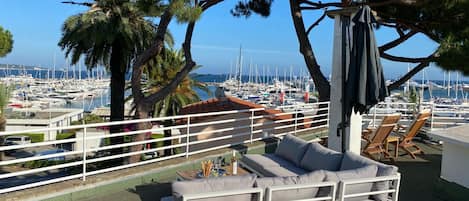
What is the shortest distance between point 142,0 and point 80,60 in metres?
6.54

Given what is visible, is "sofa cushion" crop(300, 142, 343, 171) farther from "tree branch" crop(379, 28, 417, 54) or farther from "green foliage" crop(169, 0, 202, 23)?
"tree branch" crop(379, 28, 417, 54)

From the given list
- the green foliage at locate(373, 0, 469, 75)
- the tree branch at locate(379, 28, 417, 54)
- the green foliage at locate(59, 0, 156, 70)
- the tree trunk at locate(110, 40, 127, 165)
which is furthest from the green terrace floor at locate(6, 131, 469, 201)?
the tree trunk at locate(110, 40, 127, 165)

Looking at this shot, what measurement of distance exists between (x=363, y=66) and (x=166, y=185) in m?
2.79

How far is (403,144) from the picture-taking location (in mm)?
7020

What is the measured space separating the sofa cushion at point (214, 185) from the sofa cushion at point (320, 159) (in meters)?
1.52

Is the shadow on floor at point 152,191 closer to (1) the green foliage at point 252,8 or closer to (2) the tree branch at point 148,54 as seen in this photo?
(2) the tree branch at point 148,54

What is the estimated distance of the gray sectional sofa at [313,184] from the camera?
9.42 ft

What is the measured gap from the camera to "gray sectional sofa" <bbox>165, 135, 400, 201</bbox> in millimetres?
2871

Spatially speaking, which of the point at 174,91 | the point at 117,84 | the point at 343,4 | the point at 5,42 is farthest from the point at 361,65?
the point at 174,91

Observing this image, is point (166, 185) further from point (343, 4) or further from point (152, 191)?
point (343, 4)

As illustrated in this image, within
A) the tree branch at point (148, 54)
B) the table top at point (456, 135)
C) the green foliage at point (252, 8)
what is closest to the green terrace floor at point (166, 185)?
the table top at point (456, 135)

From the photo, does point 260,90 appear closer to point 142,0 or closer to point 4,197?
point 142,0

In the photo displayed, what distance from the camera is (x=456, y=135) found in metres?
4.37

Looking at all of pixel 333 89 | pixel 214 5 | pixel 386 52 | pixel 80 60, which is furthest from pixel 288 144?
pixel 80 60
